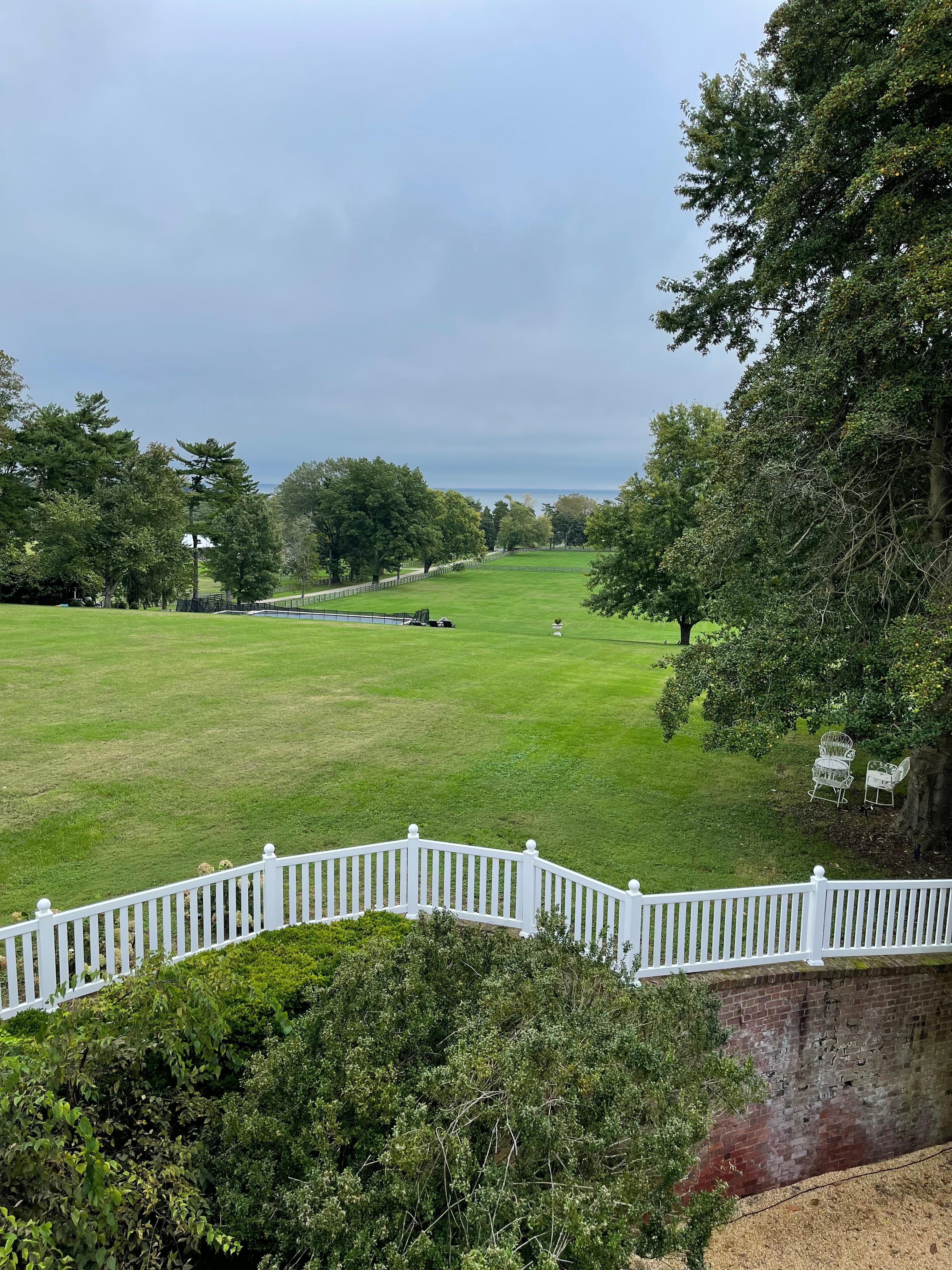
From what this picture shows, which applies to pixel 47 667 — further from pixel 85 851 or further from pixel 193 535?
pixel 193 535

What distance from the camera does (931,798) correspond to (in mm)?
9289

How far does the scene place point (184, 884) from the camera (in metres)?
5.67

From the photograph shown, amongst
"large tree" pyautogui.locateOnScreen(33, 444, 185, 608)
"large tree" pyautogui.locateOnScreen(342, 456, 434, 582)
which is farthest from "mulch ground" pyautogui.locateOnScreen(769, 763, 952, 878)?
"large tree" pyautogui.locateOnScreen(342, 456, 434, 582)

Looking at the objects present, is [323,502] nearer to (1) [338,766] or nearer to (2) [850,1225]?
(1) [338,766]

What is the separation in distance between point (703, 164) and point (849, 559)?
643 cm

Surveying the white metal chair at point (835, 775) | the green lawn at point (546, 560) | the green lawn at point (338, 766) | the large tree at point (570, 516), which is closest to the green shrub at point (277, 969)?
the green lawn at point (338, 766)

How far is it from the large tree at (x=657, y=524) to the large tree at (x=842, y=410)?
1241cm

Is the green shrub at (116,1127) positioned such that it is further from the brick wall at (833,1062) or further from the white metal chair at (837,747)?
the white metal chair at (837,747)

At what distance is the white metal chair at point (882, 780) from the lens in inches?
397

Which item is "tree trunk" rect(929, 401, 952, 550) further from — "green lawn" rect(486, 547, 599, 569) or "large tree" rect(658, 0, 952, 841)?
"green lawn" rect(486, 547, 599, 569)

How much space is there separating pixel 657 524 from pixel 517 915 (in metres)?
18.2

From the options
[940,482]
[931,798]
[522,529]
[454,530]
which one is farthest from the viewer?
[522,529]

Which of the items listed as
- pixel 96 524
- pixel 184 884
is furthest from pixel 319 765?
pixel 96 524

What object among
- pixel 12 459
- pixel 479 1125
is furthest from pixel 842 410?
pixel 12 459
